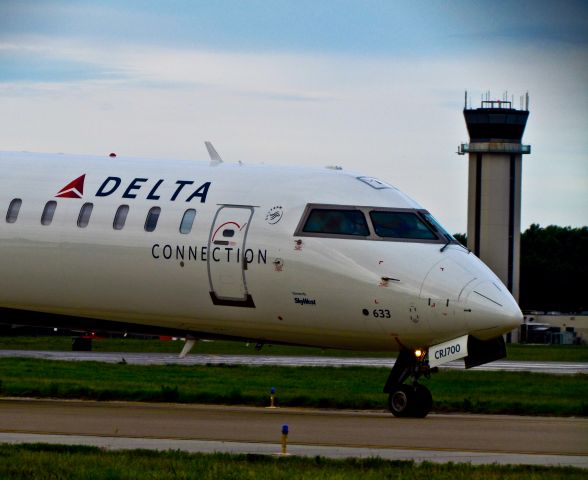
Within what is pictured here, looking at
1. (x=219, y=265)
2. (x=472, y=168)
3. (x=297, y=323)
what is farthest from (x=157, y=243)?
(x=472, y=168)

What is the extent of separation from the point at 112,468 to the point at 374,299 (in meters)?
9.86

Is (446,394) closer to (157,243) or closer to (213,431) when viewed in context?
(157,243)

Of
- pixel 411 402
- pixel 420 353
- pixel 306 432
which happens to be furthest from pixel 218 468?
pixel 420 353

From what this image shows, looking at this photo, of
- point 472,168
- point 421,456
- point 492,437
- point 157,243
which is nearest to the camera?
point 421,456

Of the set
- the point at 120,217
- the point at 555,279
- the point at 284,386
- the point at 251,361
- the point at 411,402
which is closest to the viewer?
the point at 411,402

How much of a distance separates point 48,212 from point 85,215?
0.91m

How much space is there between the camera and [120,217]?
1191 inches

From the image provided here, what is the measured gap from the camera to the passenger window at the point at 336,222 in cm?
2825

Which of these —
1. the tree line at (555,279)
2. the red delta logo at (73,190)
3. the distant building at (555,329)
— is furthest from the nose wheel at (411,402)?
the tree line at (555,279)

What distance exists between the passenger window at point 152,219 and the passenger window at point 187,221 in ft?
2.03

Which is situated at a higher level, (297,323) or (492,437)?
(297,323)

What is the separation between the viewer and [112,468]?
18.6 m

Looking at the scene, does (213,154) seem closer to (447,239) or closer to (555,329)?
(447,239)

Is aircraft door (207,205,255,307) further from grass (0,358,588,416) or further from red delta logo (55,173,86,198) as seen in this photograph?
red delta logo (55,173,86,198)
